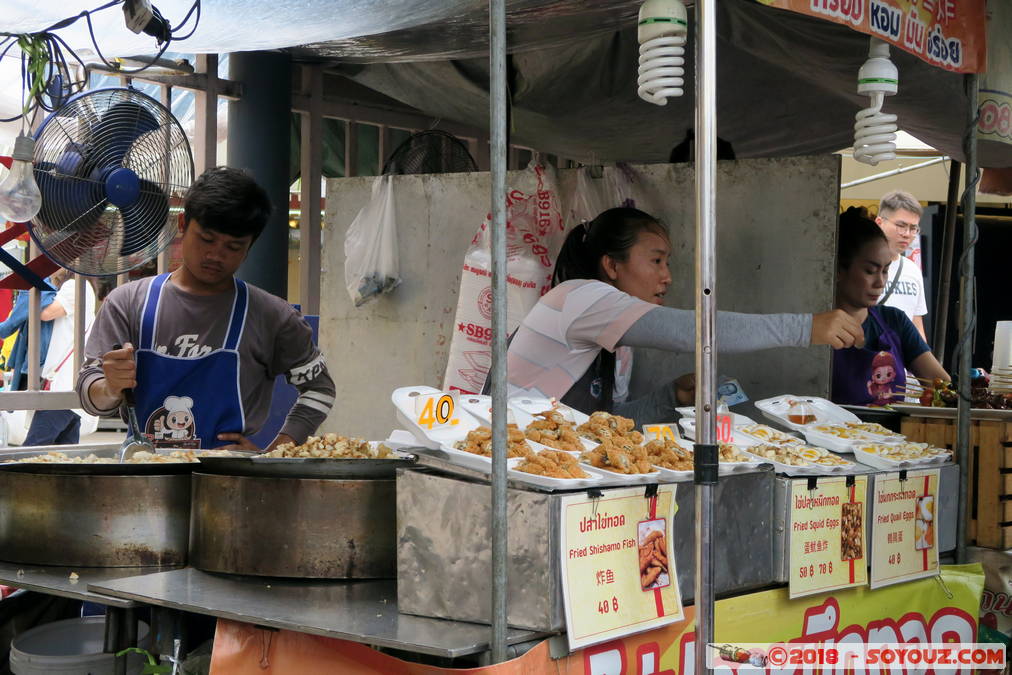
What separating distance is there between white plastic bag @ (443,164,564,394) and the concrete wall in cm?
11

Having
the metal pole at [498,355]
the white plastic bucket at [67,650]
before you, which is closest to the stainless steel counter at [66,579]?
the white plastic bucket at [67,650]

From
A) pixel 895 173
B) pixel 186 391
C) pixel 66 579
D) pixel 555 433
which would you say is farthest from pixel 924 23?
pixel 895 173

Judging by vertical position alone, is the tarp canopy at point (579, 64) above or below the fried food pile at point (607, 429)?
above

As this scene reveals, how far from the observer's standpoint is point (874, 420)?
368 cm

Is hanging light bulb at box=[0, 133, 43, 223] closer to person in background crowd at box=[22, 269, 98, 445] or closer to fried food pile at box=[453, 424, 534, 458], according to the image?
person in background crowd at box=[22, 269, 98, 445]

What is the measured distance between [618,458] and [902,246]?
178 inches

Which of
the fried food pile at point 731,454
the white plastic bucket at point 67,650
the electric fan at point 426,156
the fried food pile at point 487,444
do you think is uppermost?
the electric fan at point 426,156

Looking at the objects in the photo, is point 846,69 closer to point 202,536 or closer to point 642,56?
point 642,56

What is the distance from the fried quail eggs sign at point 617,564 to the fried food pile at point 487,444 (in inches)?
7.8

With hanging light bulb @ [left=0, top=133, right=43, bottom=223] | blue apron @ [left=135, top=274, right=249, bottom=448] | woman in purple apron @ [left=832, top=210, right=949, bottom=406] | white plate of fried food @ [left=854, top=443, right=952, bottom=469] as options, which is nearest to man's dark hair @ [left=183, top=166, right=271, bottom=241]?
blue apron @ [left=135, top=274, right=249, bottom=448]

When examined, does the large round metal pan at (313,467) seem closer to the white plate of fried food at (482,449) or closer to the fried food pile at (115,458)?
the white plate of fried food at (482,449)

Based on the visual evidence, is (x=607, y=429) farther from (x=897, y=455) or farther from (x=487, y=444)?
(x=897, y=455)

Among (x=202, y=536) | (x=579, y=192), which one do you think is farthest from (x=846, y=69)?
(x=202, y=536)

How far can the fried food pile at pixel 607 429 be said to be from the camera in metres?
2.40
